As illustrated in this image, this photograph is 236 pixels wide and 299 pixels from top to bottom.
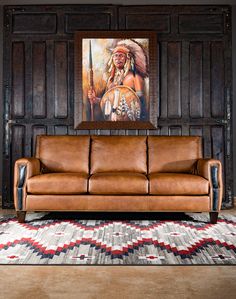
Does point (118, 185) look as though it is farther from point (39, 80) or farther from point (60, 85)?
point (39, 80)

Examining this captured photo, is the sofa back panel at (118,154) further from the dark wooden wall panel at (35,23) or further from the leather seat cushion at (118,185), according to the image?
the dark wooden wall panel at (35,23)

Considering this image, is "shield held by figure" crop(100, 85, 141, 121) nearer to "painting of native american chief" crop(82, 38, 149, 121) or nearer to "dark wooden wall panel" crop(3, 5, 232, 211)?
"painting of native american chief" crop(82, 38, 149, 121)

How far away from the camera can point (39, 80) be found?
4641mm

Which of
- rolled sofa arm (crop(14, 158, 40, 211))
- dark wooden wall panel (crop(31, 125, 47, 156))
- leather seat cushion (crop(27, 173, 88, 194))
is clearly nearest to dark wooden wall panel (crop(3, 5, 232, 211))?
dark wooden wall panel (crop(31, 125, 47, 156))

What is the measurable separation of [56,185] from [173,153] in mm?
1387

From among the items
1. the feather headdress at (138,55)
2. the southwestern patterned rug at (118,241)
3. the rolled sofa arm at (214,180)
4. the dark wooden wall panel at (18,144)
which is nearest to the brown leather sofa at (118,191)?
the rolled sofa arm at (214,180)

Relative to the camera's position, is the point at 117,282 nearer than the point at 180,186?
Yes

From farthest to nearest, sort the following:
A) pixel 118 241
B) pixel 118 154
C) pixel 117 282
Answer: pixel 118 154 < pixel 118 241 < pixel 117 282

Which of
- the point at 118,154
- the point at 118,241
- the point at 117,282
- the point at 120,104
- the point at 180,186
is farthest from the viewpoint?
the point at 120,104

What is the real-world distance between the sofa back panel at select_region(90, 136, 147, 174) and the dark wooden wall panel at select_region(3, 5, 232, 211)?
1.01ft

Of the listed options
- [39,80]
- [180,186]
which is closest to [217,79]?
[180,186]

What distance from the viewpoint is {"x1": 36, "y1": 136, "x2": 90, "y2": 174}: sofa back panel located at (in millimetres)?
4223

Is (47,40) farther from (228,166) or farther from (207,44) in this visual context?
(228,166)

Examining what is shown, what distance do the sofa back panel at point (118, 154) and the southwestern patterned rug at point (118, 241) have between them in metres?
0.69
